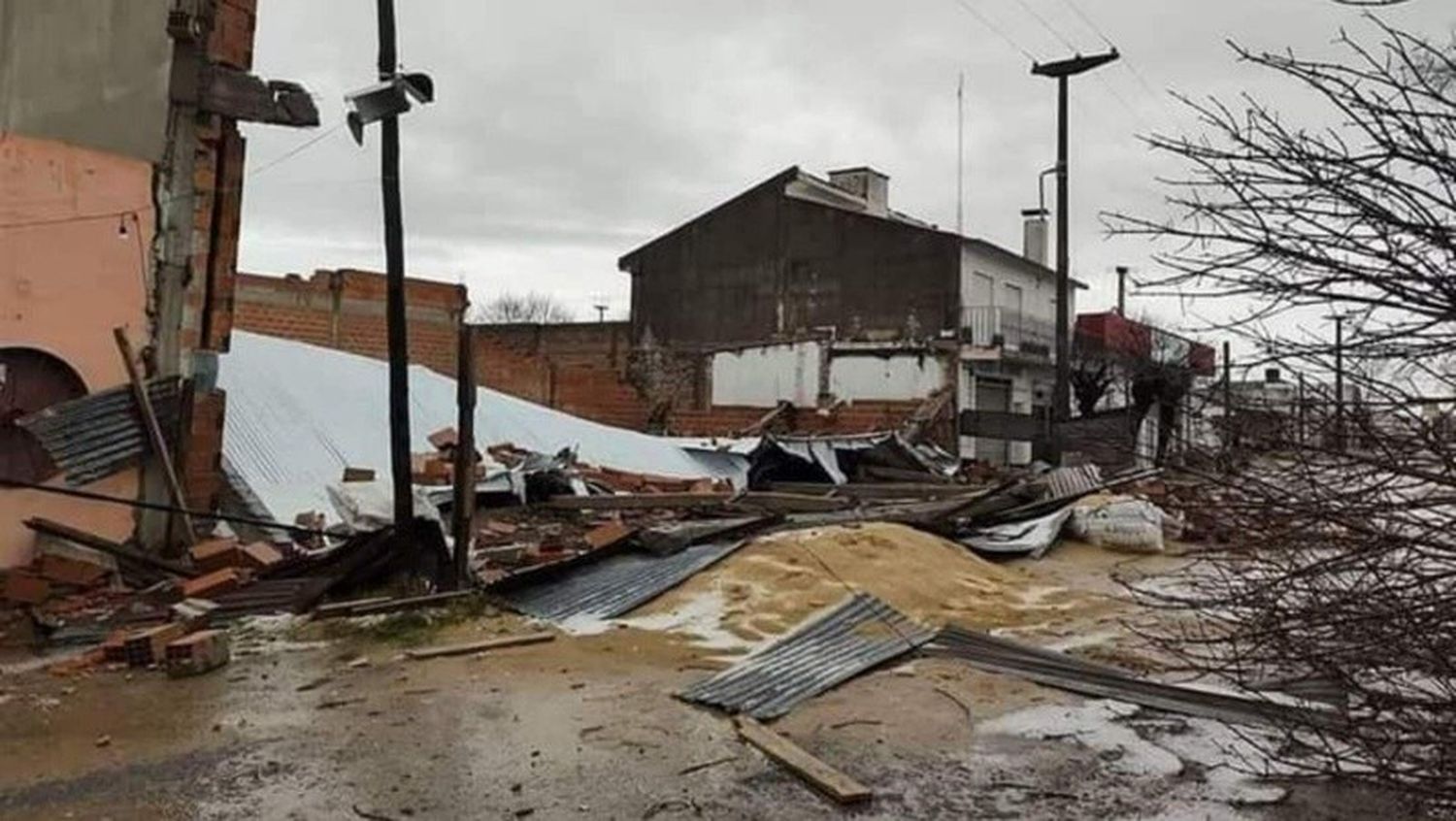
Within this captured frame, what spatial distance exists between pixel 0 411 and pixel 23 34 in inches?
118

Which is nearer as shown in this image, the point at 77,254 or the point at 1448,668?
the point at 1448,668

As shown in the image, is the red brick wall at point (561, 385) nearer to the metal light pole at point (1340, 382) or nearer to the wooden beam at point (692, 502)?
the wooden beam at point (692, 502)

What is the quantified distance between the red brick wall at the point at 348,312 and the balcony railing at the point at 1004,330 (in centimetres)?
1340

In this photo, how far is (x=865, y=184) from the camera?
119ft

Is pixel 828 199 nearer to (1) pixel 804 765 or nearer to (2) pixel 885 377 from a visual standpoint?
(2) pixel 885 377

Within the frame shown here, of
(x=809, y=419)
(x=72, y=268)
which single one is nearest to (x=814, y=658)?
(x=72, y=268)

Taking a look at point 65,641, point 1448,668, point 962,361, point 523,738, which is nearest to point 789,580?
point 523,738

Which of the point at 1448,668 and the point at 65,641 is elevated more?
the point at 1448,668

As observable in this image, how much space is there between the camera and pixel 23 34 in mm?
9000

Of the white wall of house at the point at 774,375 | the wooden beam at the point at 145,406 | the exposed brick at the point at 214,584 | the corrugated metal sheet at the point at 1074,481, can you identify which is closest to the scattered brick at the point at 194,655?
the exposed brick at the point at 214,584

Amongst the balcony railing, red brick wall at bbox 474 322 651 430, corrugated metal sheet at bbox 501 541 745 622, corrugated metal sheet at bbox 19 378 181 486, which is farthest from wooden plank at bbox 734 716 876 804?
the balcony railing

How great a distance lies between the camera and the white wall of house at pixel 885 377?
29406mm

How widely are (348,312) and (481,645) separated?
17.2m

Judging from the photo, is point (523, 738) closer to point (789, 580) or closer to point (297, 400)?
point (789, 580)
